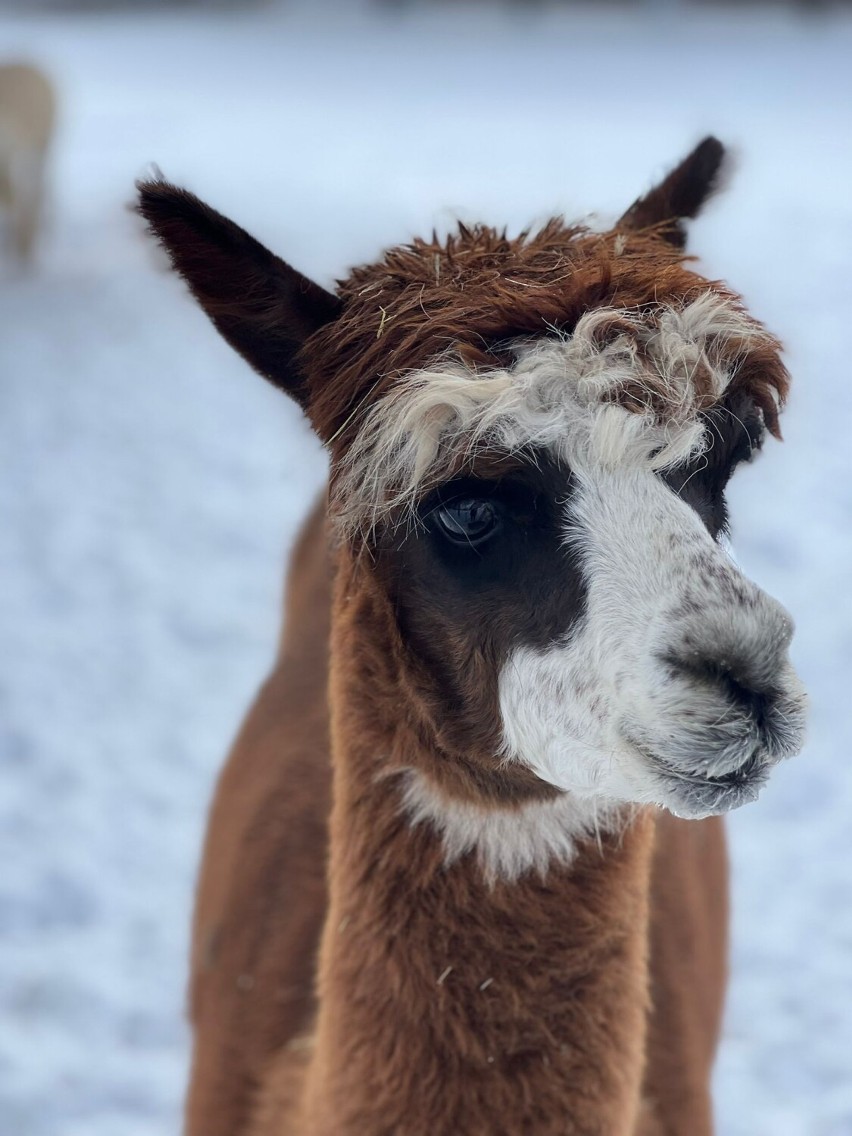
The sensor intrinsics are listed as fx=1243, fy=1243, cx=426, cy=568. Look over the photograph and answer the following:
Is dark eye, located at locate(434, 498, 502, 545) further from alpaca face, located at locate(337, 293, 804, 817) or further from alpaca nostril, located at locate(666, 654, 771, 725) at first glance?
alpaca nostril, located at locate(666, 654, 771, 725)

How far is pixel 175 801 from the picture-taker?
14.5 ft

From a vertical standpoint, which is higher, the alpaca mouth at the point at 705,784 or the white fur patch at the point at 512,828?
the white fur patch at the point at 512,828

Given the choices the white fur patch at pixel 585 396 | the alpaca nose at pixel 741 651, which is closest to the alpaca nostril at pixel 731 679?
the alpaca nose at pixel 741 651

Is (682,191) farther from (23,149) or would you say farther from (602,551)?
(23,149)

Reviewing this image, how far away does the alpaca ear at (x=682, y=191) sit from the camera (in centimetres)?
221

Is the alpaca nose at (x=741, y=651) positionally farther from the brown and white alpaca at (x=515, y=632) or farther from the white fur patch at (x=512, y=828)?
the white fur patch at (x=512, y=828)

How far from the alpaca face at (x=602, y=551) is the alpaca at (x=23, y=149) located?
27.8 ft

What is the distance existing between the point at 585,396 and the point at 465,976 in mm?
896

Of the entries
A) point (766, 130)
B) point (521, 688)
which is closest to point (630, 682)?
point (521, 688)

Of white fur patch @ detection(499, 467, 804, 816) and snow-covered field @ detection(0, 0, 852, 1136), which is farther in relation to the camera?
snow-covered field @ detection(0, 0, 852, 1136)

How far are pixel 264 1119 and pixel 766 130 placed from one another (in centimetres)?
1180

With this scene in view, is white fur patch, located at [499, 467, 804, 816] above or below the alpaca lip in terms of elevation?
above

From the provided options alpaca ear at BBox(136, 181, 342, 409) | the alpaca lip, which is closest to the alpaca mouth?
the alpaca lip

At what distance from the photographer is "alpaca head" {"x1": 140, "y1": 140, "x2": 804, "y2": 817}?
1.55m
